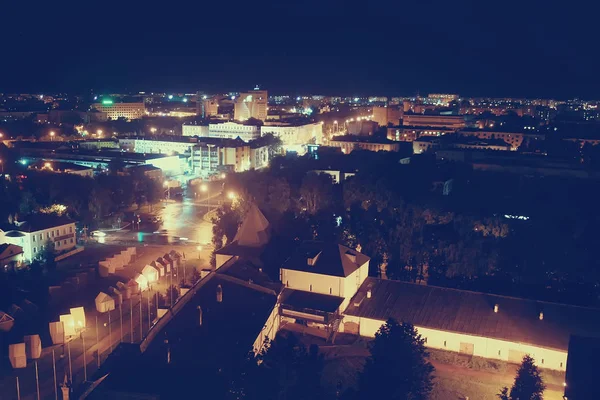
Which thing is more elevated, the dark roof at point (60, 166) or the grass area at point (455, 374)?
the dark roof at point (60, 166)

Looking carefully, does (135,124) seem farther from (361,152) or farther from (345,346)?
(345,346)

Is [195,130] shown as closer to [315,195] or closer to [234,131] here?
[234,131]

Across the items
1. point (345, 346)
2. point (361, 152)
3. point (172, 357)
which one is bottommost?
point (345, 346)

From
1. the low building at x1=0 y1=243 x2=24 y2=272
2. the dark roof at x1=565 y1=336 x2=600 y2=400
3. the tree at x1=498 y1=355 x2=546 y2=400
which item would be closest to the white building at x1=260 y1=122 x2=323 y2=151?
the low building at x1=0 y1=243 x2=24 y2=272

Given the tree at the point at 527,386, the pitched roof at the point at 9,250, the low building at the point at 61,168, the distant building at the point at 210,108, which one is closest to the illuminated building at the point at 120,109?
the distant building at the point at 210,108

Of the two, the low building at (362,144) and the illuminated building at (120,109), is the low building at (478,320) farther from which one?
the illuminated building at (120,109)

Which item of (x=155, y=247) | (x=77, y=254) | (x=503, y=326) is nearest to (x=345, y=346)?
(x=503, y=326)

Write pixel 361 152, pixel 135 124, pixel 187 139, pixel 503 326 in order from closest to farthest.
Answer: pixel 503 326 → pixel 361 152 → pixel 187 139 → pixel 135 124
